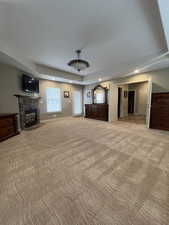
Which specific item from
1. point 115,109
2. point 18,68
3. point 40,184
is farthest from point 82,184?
point 115,109

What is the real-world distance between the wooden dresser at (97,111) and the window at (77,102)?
1127 mm

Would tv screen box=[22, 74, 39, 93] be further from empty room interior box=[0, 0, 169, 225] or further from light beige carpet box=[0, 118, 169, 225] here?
light beige carpet box=[0, 118, 169, 225]

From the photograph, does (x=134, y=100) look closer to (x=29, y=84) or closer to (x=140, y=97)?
(x=140, y=97)

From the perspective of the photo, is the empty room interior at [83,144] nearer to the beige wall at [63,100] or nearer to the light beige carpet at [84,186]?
the light beige carpet at [84,186]

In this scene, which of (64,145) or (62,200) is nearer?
(62,200)

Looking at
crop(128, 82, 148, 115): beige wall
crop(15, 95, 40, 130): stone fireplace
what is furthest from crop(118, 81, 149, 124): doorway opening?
crop(15, 95, 40, 130): stone fireplace

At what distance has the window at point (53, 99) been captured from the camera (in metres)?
6.53

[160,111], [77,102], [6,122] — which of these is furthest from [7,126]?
[160,111]

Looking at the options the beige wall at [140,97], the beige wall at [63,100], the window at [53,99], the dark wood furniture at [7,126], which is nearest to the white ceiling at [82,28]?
the dark wood furniture at [7,126]

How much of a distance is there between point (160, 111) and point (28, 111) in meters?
5.97

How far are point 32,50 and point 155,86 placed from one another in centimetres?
524

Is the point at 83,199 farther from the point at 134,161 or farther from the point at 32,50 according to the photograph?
the point at 32,50

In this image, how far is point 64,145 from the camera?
2912 millimetres

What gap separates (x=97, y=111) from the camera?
22.6ft
